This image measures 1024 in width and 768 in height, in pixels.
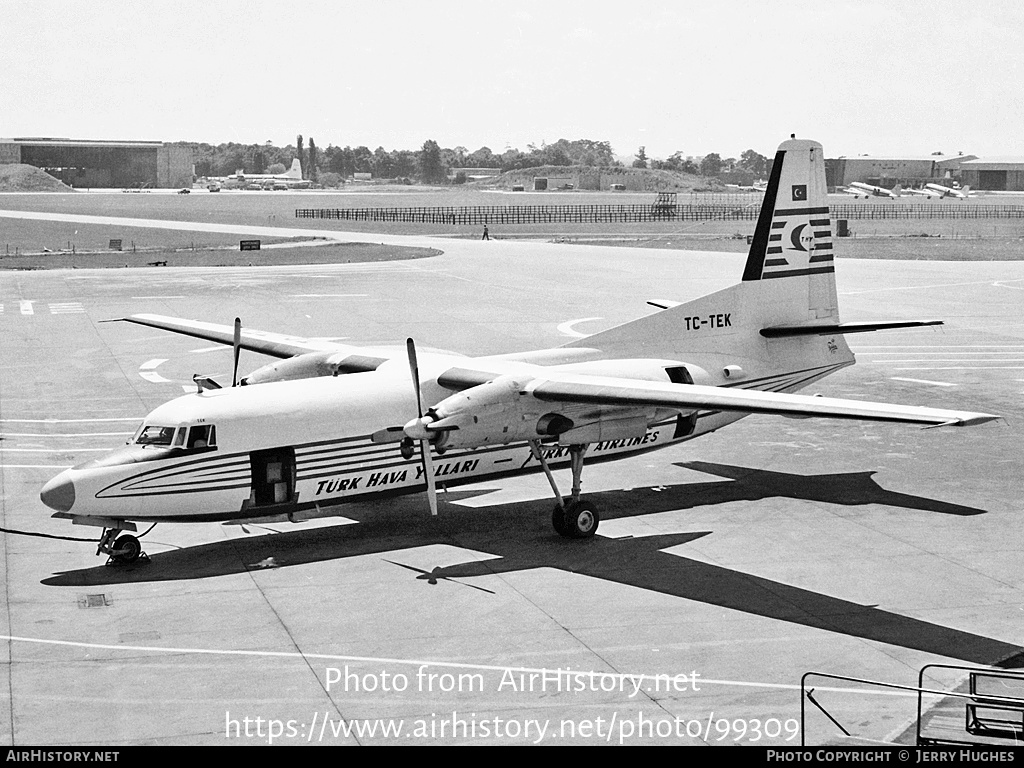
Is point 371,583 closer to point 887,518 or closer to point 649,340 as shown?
point 649,340

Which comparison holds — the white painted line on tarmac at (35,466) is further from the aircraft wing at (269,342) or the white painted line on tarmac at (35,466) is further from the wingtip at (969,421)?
the wingtip at (969,421)

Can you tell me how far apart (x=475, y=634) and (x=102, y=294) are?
177 feet

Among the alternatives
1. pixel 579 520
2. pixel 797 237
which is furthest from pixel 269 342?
pixel 797 237

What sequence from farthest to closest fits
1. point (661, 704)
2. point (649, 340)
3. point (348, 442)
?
point (649, 340) < point (348, 442) < point (661, 704)

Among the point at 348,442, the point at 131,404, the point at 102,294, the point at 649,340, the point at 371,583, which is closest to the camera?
the point at 371,583

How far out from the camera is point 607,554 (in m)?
23.1

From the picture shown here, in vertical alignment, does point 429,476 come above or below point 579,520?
above

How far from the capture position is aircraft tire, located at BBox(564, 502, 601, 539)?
940 inches

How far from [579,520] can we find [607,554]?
1.05 m

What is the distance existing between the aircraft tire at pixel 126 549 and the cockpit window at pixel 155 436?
5.72 ft

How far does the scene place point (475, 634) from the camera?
18.9 meters

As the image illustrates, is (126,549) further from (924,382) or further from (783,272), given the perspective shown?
(924,382)

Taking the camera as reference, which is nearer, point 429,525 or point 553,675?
point 553,675
